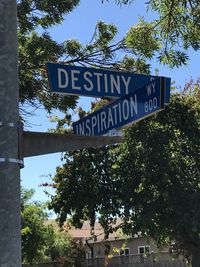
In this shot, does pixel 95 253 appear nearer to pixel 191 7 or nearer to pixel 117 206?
pixel 117 206

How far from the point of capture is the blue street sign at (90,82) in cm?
510

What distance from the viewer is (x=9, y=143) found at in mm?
4016

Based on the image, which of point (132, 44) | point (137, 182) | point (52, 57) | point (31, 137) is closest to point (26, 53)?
point (52, 57)

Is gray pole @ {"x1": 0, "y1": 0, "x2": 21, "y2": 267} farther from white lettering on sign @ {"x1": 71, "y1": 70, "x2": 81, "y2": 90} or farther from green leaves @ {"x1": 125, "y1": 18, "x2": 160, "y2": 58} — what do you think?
green leaves @ {"x1": 125, "y1": 18, "x2": 160, "y2": 58}

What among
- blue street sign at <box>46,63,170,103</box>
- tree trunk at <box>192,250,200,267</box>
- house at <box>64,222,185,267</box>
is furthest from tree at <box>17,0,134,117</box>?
house at <box>64,222,185,267</box>

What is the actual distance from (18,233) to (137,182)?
15.6 meters

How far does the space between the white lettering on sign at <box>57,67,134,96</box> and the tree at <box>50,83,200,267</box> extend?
519 inches

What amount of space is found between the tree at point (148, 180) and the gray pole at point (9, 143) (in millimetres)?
14541

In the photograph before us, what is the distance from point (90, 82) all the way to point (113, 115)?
41 centimetres

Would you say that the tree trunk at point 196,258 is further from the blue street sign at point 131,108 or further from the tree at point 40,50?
the blue street sign at point 131,108

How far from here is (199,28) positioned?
8766mm

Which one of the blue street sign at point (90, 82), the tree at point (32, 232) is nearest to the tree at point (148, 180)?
the tree at point (32, 232)

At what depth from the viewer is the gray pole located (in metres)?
3.79

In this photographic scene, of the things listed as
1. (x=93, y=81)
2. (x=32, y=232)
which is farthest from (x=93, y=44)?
(x=32, y=232)
